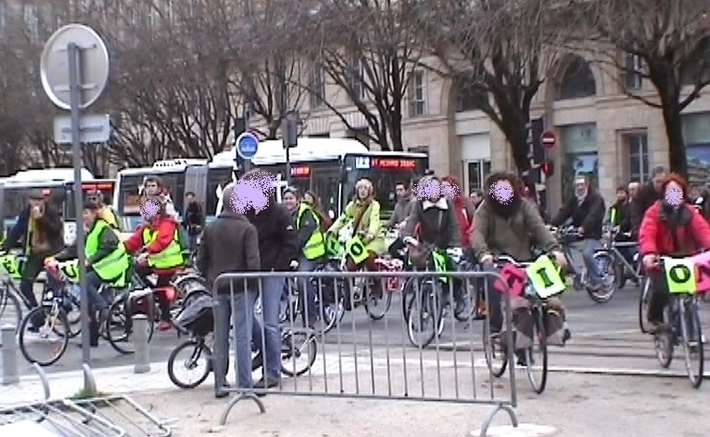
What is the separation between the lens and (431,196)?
1439cm

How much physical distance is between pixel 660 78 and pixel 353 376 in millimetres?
16994

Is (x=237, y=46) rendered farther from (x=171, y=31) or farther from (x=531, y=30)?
(x=531, y=30)

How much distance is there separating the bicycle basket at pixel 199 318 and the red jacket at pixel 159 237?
15.8 feet

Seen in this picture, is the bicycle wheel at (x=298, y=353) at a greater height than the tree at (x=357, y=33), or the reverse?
the tree at (x=357, y=33)

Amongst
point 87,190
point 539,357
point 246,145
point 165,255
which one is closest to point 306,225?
point 165,255

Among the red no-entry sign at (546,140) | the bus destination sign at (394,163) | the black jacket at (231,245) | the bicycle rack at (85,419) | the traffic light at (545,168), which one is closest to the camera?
the bicycle rack at (85,419)

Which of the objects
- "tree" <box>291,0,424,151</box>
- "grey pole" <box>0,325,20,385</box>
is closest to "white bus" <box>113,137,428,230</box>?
"tree" <box>291,0,424,151</box>

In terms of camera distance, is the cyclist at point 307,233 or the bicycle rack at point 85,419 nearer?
the bicycle rack at point 85,419

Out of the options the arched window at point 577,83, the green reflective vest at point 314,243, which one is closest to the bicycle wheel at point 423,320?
the green reflective vest at point 314,243

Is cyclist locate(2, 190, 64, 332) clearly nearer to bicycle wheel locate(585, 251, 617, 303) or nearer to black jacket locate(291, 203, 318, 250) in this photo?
black jacket locate(291, 203, 318, 250)

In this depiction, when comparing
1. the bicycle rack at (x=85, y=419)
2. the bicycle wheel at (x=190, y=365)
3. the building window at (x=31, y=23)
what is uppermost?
the building window at (x=31, y=23)

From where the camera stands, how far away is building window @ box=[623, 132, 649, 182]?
38500 millimetres

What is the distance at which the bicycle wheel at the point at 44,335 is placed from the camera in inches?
551

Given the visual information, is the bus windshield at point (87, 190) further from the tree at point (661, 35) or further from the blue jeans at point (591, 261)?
the blue jeans at point (591, 261)
